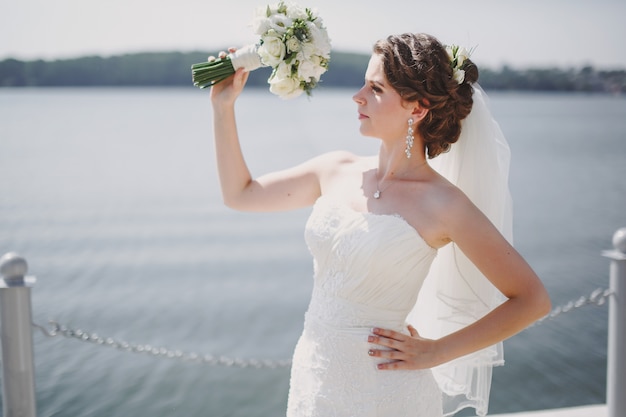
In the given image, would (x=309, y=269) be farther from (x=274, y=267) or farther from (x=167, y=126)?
(x=167, y=126)

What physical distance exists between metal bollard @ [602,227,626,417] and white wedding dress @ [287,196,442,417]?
5.05 feet

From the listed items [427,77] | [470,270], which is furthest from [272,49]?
[470,270]

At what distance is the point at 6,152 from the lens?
1856 cm

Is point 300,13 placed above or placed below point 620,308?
above

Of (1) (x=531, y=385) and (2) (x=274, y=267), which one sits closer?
(1) (x=531, y=385)

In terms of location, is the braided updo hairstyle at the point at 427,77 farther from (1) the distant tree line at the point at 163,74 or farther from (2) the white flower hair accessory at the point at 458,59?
(1) the distant tree line at the point at 163,74

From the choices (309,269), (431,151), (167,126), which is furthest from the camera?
(167,126)

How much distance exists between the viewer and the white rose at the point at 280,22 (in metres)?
2.29

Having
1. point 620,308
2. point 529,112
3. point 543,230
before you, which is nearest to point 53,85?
point 543,230

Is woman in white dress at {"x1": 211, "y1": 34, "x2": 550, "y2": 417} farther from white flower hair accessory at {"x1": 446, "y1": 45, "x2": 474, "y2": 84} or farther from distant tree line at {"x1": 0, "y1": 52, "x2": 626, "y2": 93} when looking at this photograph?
distant tree line at {"x1": 0, "y1": 52, "x2": 626, "y2": 93}

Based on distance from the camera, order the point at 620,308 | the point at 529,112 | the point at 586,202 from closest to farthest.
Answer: the point at 620,308, the point at 586,202, the point at 529,112

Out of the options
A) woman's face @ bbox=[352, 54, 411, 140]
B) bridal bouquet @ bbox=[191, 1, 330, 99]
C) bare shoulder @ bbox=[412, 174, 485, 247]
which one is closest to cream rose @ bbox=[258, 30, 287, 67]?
bridal bouquet @ bbox=[191, 1, 330, 99]

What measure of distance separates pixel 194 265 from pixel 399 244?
799 centimetres

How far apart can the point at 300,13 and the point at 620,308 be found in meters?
2.16
